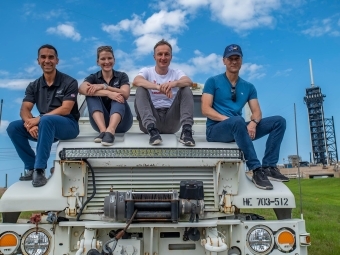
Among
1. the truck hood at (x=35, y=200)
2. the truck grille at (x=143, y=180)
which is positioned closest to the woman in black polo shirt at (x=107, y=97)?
the truck grille at (x=143, y=180)

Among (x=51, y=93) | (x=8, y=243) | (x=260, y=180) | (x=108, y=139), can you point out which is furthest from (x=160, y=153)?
(x=51, y=93)

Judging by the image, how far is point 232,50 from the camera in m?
5.73

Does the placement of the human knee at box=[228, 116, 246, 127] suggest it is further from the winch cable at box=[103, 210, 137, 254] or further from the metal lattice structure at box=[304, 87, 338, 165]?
the metal lattice structure at box=[304, 87, 338, 165]

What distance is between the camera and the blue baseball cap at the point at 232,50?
5.70 meters

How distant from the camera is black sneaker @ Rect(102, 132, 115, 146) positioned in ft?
15.1

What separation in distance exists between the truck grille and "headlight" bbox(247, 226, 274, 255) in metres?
0.47

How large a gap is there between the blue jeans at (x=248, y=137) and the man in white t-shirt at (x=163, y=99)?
1.23 feet

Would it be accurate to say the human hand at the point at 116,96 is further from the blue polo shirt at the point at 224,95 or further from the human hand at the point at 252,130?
the human hand at the point at 252,130

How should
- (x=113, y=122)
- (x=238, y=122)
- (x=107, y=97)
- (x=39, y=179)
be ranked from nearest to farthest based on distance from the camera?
(x=39, y=179) → (x=238, y=122) → (x=113, y=122) → (x=107, y=97)

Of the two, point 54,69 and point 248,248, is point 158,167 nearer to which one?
point 248,248

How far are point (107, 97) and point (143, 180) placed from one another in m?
1.51

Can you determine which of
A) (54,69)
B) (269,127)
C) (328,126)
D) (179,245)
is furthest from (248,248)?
(328,126)

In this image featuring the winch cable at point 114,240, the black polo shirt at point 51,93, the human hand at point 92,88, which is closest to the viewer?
the winch cable at point 114,240

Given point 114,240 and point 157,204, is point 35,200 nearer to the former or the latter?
point 114,240
